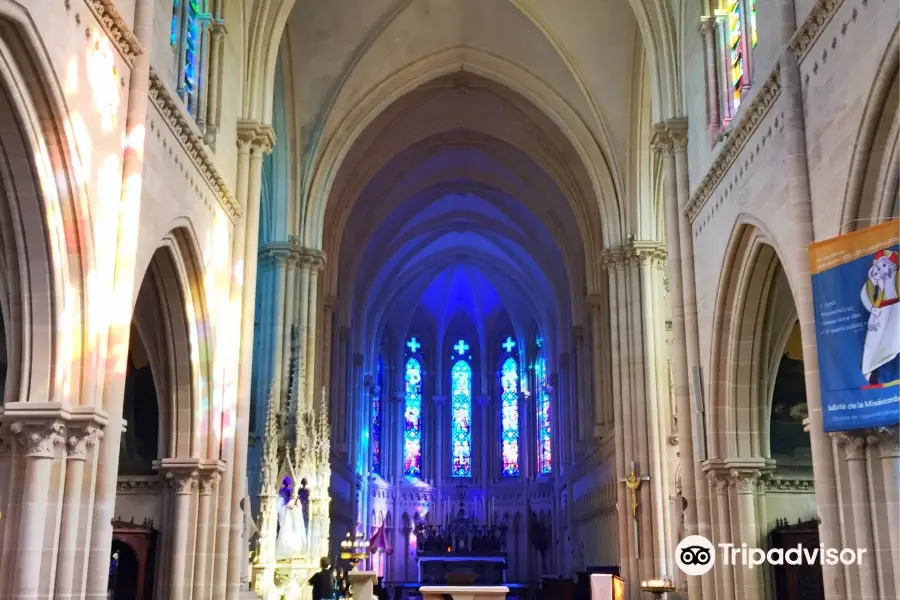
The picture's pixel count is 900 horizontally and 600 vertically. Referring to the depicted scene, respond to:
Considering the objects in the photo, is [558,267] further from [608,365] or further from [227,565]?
[227,565]

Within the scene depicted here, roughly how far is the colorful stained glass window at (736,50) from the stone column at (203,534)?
32.8ft

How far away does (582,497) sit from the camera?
103 ft

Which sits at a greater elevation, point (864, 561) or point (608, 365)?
point (608, 365)

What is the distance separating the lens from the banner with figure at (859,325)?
888 cm

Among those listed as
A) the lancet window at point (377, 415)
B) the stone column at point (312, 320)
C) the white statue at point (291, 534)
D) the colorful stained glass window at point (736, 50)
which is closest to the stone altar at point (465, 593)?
the colorful stained glass window at point (736, 50)

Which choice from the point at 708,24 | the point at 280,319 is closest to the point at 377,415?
the point at 280,319

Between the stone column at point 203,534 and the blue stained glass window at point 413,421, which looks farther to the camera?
the blue stained glass window at point 413,421

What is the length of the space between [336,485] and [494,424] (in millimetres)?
13952

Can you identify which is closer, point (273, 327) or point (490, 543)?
point (273, 327)

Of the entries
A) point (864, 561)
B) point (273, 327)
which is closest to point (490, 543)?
point (273, 327)

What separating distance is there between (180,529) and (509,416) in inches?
1141

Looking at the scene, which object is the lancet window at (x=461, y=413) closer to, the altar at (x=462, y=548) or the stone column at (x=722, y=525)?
the altar at (x=462, y=548)

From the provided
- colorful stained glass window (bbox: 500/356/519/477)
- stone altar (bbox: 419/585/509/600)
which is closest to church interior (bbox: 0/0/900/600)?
stone altar (bbox: 419/585/509/600)

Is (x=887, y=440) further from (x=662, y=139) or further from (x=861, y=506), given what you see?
(x=662, y=139)
